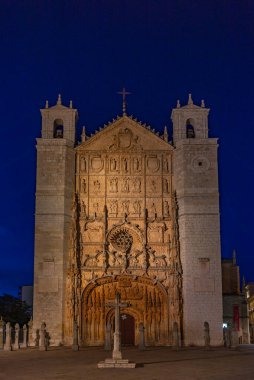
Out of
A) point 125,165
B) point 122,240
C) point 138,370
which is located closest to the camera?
point 138,370

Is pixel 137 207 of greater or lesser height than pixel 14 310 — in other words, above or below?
above

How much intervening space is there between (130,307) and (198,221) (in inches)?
221

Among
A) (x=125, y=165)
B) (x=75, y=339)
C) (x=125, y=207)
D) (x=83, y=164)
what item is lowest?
(x=75, y=339)

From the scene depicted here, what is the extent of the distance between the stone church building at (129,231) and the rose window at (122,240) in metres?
0.05

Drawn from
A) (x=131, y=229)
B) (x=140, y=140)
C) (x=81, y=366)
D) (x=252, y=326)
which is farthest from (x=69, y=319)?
(x=252, y=326)

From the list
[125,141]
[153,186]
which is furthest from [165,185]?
[125,141]

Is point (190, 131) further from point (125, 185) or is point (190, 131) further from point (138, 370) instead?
point (138, 370)

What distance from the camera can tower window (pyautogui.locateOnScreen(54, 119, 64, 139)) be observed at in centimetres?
3250

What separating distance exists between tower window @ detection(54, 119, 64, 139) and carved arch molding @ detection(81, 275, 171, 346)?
841 cm

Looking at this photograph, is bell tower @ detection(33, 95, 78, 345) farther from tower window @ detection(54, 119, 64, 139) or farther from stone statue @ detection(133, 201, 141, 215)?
stone statue @ detection(133, 201, 141, 215)

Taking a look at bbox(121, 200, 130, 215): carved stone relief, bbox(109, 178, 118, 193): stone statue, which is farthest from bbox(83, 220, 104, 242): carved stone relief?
bbox(109, 178, 118, 193): stone statue

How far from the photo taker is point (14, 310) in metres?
46.4

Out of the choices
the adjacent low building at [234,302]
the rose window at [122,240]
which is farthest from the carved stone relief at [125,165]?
the adjacent low building at [234,302]

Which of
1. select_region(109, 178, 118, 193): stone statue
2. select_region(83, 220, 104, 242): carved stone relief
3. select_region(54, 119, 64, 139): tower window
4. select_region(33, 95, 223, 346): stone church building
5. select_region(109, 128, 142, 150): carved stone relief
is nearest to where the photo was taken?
select_region(33, 95, 223, 346): stone church building
